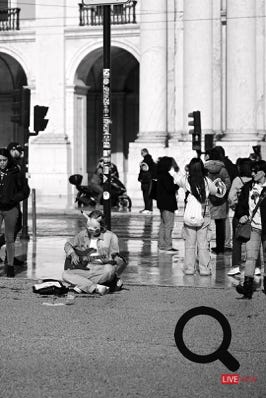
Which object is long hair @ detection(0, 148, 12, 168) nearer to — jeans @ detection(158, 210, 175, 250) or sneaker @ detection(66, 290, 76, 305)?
sneaker @ detection(66, 290, 76, 305)

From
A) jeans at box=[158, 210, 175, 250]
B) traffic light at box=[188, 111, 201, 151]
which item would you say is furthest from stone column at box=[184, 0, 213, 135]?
jeans at box=[158, 210, 175, 250]

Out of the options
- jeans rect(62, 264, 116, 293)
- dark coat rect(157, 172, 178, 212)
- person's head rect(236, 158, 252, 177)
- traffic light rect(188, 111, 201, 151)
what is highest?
traffic light rect(188, 111, 201, 151)

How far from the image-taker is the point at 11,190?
15570 millimetres

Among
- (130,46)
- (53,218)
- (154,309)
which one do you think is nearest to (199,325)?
(154,309)

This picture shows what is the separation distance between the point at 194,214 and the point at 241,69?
19.4m

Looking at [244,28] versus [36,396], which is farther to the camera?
[244,28]

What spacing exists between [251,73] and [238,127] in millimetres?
1680

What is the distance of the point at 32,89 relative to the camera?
39.0 metres

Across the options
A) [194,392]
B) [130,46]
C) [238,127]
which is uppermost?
[130,46]

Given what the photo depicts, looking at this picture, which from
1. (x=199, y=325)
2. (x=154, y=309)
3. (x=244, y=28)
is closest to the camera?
(x=199, y=325)

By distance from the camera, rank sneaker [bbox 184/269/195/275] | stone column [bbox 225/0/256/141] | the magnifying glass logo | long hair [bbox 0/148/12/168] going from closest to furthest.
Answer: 1. the magnifying glass logo
2. long hair [bbox 0/148/12/168]
3. sneaker [bbox 184/269/195/275]
4. stone column [bbox 225/0/256/141]

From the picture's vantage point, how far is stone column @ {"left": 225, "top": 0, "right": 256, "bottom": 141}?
112 feet

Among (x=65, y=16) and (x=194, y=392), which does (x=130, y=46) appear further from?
(x=194, y=392)

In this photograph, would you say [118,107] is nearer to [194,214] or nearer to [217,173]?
[217,173]
